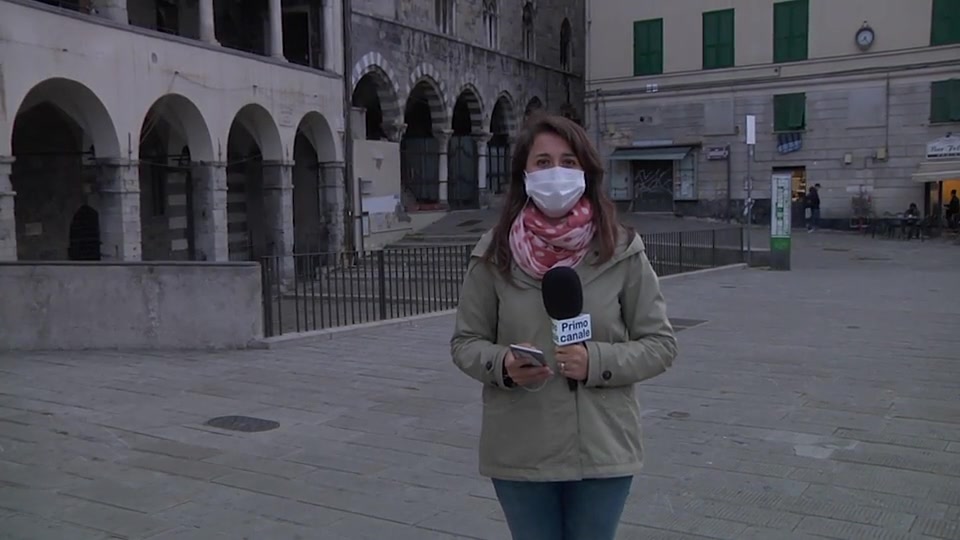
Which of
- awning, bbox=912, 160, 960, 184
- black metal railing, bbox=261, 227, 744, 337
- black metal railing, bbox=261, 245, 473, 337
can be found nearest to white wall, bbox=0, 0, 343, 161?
black metal railing, bbox=261, 227, 744, 337

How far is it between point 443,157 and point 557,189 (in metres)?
27.5

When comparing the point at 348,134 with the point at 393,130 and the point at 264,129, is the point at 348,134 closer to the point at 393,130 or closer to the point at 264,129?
the point at 393,130

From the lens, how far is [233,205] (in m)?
25.8

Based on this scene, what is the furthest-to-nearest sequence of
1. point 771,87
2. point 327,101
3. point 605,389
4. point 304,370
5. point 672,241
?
point 771,87, point 327,101, point 672,241, point 304,370, point 605,389

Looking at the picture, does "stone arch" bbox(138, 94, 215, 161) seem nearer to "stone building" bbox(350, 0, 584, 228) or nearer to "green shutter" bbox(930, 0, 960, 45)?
"stone building" bbox(350, 0, 584, 228)

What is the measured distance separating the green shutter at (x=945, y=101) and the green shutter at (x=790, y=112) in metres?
4.07

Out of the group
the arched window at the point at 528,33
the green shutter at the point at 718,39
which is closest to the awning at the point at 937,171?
the green shutter at the point at 718,39

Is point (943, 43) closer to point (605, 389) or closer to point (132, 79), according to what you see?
point (132, 79)

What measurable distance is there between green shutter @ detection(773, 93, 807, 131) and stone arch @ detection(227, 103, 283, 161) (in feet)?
62.5

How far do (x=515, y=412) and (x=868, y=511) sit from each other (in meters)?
3.14

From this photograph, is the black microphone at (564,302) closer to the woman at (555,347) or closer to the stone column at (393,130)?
the woman at (555,347)

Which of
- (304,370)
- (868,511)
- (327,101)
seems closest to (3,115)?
(304,370)

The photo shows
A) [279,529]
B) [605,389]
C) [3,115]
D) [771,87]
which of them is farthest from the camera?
[771,87]

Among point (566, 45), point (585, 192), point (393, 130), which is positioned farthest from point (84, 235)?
point (566, 45)
